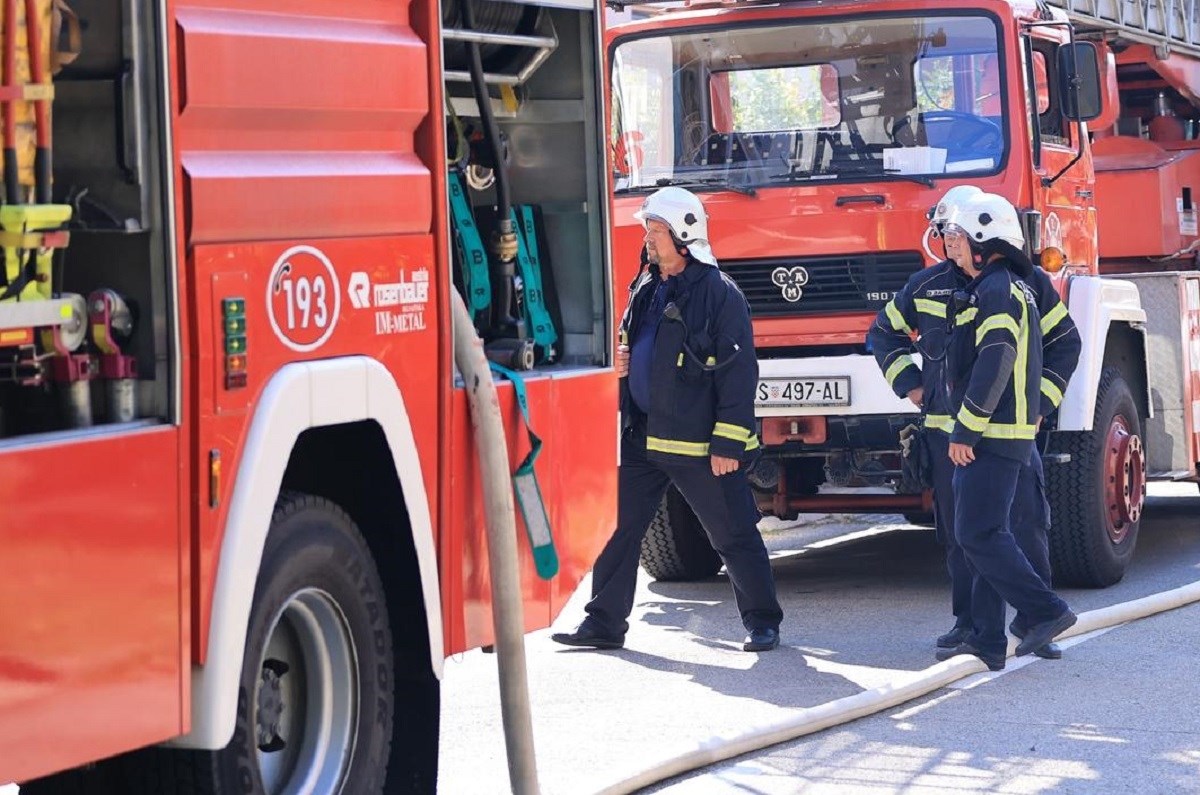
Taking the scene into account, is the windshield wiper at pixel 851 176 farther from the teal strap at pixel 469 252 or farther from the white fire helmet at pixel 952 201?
the teal strap at pixel 469 252

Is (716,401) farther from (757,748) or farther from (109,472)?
(109,472)

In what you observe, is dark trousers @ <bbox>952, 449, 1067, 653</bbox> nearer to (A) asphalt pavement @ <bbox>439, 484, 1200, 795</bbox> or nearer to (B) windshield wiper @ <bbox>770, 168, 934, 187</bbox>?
(A) asphalt pavement @ <bbox>439, 484, 1200, 795</bbox>

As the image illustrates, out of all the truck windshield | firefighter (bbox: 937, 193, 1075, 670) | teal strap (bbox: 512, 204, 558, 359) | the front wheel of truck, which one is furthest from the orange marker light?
the front wheel of truck

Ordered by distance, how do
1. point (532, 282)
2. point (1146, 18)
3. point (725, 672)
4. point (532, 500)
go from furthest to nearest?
1. point (1146, 18)
2. point (725, 672)
3. point (532, 282)
4. point (532, 500)

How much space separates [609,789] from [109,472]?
241cm

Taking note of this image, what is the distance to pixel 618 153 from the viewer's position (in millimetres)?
10266

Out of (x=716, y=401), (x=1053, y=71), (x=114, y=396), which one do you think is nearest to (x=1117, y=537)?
(x=1053, y=71)

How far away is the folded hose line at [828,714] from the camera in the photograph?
6.17 metres

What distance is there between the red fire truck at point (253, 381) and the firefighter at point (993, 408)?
241cm

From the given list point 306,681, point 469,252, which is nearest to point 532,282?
point 469,252

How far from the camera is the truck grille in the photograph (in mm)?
9852

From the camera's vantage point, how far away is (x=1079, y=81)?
10.1 m

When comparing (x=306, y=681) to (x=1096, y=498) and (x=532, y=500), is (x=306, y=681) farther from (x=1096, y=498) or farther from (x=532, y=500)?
(x=1096, y=498)

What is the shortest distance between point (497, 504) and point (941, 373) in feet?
11.1
